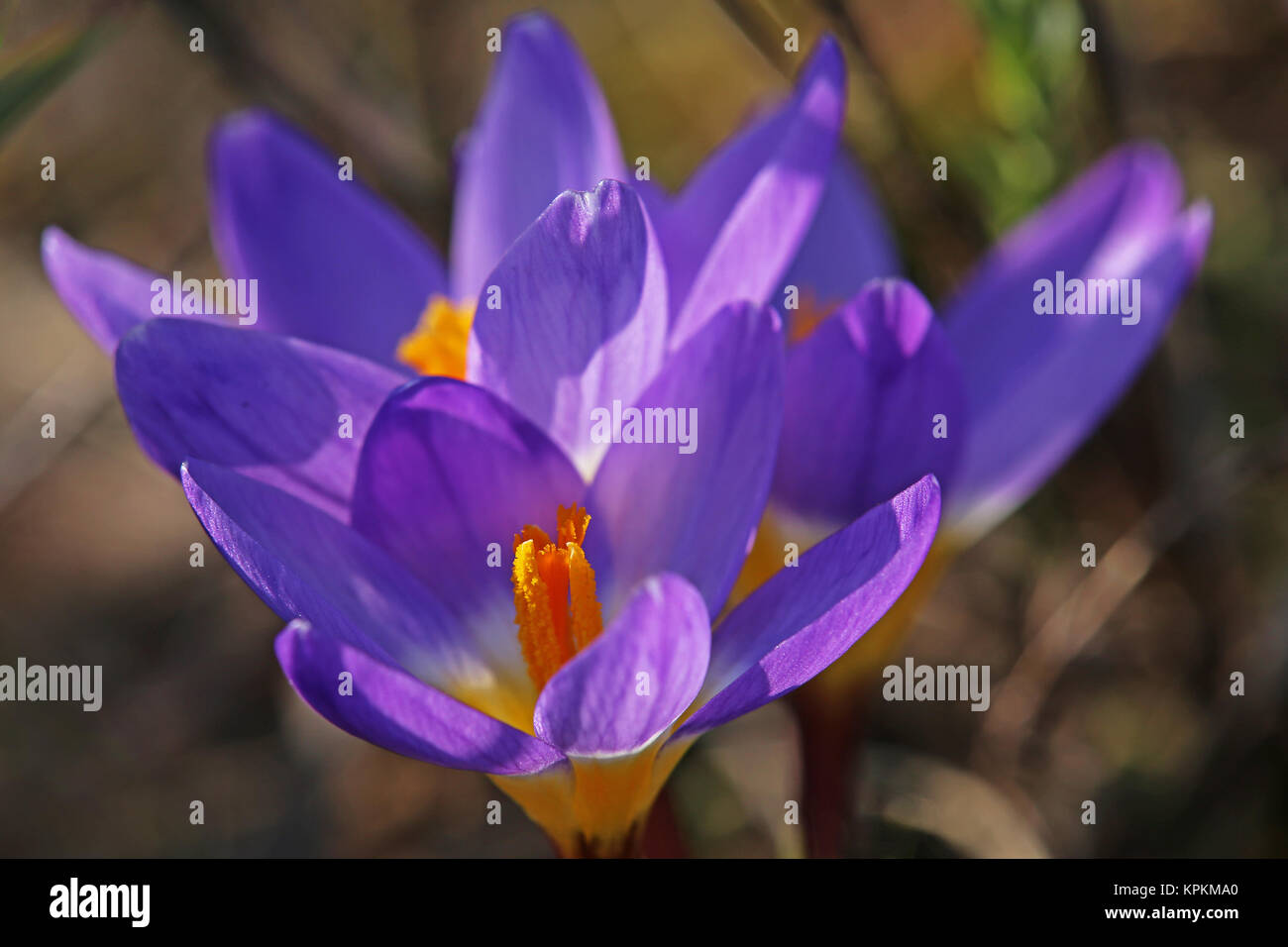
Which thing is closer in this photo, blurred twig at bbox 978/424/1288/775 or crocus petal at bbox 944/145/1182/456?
crocus petal at bbox 944/145/1182/456

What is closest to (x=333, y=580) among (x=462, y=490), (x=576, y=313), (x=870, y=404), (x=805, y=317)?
(x=462, y=490)

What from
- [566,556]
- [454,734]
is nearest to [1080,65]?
[566,556]

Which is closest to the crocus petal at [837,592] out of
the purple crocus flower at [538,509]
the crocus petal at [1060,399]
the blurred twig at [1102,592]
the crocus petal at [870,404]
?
the purple crocus flower at [538,509]

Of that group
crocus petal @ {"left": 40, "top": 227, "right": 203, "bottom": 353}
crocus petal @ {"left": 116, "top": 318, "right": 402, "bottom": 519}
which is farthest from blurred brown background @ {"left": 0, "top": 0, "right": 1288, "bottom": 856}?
crocus petal @ {"left": 116, "top": 318, "right": 402, "bottom": 519}

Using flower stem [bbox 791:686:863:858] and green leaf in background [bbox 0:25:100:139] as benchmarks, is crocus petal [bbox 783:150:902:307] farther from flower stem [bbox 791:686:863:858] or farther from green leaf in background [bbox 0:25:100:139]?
green leaf in background [bbox 0:25:100:139]

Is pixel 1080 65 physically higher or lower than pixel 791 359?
higher

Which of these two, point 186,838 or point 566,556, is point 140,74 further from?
point 566,556
